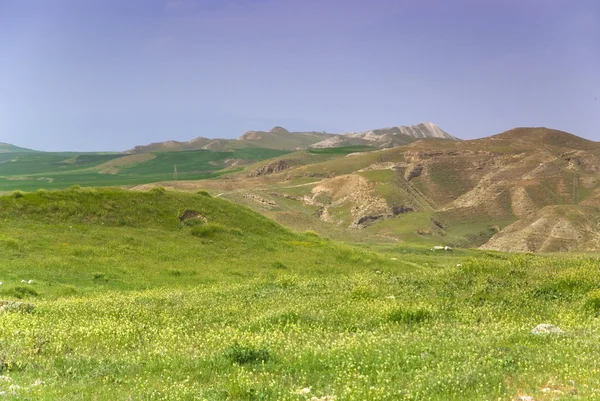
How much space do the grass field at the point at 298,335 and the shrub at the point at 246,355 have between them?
3 centimetres

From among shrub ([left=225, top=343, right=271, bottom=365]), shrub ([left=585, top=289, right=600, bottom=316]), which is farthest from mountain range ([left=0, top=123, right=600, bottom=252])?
shrub ([left=225, top=343, right=271, bottom=365])

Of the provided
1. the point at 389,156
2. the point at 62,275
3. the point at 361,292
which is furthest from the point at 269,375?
the point at 389,156

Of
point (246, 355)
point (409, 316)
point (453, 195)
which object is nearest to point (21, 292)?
Answer: point (246, 355)

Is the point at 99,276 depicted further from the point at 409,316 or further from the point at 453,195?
the point at 453,195

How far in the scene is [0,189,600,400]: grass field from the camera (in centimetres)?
888

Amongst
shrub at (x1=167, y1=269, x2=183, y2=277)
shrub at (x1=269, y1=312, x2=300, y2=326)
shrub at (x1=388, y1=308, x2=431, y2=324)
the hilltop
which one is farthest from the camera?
the hilltop

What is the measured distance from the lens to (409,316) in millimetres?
14578

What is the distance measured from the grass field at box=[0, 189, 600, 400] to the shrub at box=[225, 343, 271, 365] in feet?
0.11

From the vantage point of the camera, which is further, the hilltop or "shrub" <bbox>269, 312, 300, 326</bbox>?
the hilltop

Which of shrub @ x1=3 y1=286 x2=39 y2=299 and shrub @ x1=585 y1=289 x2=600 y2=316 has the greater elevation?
shrub @ x1=585 y1=289 x2=600 y2=316

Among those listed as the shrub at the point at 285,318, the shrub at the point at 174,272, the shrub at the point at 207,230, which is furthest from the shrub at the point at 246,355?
the shrub at the point at 207,230

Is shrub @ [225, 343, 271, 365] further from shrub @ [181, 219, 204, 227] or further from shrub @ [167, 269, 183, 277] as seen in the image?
shrub @ [181, 219, 204, 227]

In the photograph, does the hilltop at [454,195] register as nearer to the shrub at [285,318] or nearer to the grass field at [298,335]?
the grass field at [298,335]

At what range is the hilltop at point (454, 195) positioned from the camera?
99438mm
